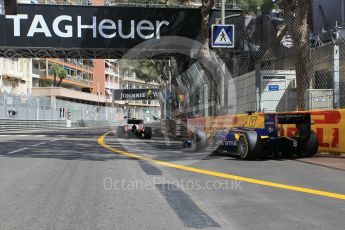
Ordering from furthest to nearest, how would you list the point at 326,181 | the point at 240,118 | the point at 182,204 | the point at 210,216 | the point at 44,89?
1. the point at 44,89
2. the point at 240,118
3. the point at 326,181
4. the point at 182,204
5. the point at 210,216

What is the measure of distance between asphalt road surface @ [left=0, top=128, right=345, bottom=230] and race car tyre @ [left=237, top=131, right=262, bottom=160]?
21.8 inches

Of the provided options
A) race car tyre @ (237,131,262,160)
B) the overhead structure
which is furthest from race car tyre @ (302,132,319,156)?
the overhead structure

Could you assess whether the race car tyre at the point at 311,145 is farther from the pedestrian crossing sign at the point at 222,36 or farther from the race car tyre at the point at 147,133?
the race car tyre at the point at 147,133

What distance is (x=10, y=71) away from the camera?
6216 centimetres

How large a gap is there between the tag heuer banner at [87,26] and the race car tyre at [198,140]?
11.8 metres

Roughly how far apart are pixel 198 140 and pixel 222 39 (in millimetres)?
5861

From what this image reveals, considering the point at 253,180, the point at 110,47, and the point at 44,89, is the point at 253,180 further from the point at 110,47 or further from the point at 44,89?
the point at 44,89

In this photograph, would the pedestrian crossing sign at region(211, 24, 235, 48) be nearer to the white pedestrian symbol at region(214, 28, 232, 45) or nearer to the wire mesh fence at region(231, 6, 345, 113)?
the white pedestrian symbol at region(214, 28, 232, 45)

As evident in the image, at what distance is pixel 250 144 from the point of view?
12555 millimetres

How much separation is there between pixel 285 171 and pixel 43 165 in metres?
5.73

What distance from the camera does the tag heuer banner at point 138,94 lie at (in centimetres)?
6600

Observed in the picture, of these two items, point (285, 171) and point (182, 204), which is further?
point (285, 171)

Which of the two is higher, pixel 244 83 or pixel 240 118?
pixel 244 83

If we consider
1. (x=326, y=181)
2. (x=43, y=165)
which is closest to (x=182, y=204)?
(x=326, y=181)
